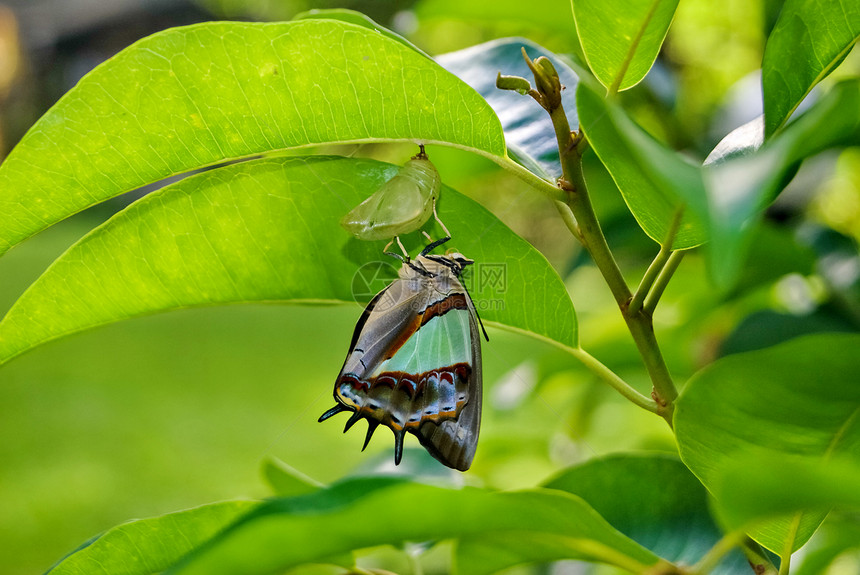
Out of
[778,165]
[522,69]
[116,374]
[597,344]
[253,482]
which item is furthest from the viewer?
[116,374]

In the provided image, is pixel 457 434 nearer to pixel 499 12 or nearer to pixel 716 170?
pixel 716 170

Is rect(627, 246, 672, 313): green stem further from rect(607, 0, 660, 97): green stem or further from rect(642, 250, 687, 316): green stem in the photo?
rect(607, 0, 660, 97): green stem

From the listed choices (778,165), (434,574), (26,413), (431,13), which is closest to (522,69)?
(431,13)

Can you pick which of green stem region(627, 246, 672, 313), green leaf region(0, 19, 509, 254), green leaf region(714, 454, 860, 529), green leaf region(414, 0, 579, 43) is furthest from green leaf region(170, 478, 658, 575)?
green leaf region(414, 0, 579, 43)

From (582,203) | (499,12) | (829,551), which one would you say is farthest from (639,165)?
(499,12)

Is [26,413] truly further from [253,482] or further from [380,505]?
[380,505]
